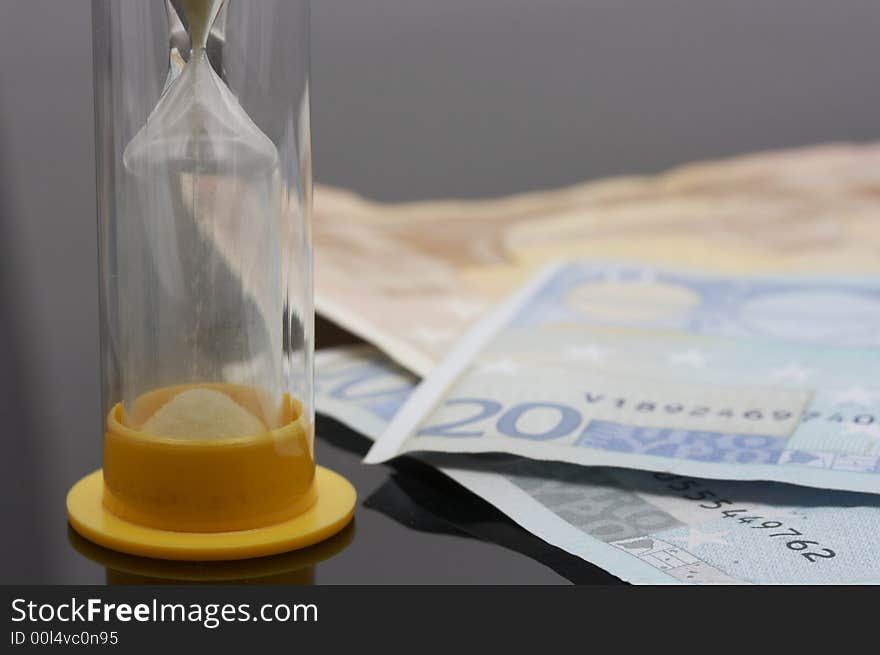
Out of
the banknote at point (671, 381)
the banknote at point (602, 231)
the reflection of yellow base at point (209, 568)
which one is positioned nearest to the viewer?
the reflection of yellow base at point (209, 568)

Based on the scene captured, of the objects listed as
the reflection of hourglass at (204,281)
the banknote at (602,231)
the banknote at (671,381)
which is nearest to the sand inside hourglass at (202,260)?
the reflection of hourglass at (204,281)

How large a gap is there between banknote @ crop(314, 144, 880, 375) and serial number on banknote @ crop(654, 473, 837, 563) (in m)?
0.36

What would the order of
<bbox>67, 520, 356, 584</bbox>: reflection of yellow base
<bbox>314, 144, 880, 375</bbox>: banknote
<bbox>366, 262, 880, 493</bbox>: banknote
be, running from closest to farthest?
Answer: <bbox>67, 520, 356, 584</bbox>: reflection of yellow base, <bbox>366, 262, 880, 493</bbox>: banknote, <bbox>314, 144, 880, 375</bbox>: banknote

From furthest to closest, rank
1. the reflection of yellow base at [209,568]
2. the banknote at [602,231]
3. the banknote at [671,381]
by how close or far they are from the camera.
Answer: the banknote at [602,231], the banknote at [671,381], the reflection of yellow base at [209,568]

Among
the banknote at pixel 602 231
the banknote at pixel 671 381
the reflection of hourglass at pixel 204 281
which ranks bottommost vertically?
the banknote at pixel 602 231

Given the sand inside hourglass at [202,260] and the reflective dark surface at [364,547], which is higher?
the sand inside hourglass at [202,260]

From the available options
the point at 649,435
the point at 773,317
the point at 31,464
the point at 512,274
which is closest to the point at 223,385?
the point at 31,464

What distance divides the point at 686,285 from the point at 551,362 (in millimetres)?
284

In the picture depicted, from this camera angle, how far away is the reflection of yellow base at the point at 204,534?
0.56 meters

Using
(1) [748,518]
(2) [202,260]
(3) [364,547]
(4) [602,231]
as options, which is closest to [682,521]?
(1) [748,518]

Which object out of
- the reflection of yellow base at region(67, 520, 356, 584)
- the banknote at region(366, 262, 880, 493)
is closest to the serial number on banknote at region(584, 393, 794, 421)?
the banknote at region(366, 262, 880, 493)

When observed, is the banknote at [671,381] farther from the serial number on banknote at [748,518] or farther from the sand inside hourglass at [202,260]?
the sand inside hourglass at [202,260]

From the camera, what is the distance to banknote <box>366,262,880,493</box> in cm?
70

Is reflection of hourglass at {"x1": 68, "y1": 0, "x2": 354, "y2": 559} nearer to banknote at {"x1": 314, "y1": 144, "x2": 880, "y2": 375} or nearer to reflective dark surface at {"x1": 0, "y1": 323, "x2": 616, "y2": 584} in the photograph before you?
reflective dark surface at {"x1": 0, "y1": 323, "x2": 616, "y2": 584}
